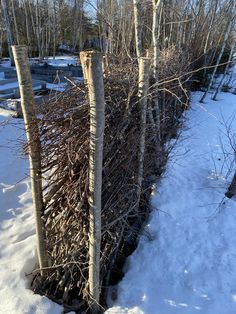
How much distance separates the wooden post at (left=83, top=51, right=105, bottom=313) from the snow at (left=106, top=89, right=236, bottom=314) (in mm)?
392

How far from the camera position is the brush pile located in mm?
2348

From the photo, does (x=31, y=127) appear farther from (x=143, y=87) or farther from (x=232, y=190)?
(x=232, y=190)

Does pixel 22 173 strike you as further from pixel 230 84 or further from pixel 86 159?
pixel 230 84

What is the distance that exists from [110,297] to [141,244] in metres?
0.69

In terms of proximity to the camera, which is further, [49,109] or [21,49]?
[49,109]

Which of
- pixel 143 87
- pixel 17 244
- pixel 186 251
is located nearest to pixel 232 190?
pixel 186 251

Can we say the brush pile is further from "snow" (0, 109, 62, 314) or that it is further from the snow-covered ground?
the snow-covered ground

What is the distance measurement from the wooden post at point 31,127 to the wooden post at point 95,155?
0.52 m

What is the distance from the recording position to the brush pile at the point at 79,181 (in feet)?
7.70

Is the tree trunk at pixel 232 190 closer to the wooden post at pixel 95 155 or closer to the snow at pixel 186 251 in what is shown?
the snow at pixel 186 251

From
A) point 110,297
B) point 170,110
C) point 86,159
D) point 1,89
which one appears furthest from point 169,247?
point 1,89

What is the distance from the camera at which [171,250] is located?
3.25 m

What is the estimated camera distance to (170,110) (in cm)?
605

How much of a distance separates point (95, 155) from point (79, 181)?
0.35 metres
